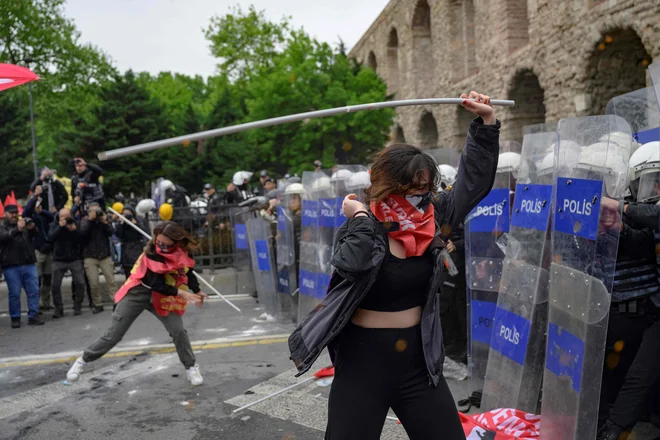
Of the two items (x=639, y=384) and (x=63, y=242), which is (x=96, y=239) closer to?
(x=63, y=242)

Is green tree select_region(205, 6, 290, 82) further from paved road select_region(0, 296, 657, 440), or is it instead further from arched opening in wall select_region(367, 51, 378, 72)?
paved road select_region(0, 296, 657, 440)

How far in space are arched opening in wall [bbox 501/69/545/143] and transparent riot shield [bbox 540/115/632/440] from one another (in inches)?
519

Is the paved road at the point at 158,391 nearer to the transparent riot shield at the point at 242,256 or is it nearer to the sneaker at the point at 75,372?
the sneaker at the point at 75,372

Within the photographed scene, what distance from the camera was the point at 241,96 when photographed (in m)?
30.6

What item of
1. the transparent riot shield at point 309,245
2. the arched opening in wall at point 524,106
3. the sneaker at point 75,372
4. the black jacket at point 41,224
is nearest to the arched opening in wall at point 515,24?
the arched opening in wall at point 524,106

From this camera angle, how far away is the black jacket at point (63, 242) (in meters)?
9.47

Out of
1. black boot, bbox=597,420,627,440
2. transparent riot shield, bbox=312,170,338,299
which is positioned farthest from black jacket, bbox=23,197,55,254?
black boot, bbox=597,420,627,440

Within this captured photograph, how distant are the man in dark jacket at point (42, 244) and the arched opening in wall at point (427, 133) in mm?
17339

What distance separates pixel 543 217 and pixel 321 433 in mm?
2191

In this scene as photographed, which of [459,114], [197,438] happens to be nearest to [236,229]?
[197,438]

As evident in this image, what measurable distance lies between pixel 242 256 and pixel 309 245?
393 centimetres

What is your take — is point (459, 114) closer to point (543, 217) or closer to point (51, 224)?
point (51, 224)

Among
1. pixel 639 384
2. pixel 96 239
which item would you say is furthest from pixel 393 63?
pixel 639 384

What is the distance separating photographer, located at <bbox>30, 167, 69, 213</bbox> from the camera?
35.5 ft
